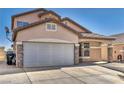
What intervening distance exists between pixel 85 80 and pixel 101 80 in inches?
34.7

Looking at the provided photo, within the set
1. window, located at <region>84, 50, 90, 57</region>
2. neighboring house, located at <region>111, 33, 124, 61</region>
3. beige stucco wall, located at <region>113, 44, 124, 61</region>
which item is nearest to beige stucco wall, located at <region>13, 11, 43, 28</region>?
window, located at <region>84, 50, 90, 57</region>

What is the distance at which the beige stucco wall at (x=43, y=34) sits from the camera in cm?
1323

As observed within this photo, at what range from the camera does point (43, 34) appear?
1374 centimetres

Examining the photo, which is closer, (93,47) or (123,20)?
(123,20)

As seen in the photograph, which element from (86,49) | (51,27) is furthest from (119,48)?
(51,27)

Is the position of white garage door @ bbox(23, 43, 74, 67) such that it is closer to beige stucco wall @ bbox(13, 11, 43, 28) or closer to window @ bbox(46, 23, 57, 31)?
window @ bbox(46, 23, 57, 31)

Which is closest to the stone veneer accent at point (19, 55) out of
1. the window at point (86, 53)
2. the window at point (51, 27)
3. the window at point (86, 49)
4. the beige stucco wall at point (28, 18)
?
the window at point (51, 27)

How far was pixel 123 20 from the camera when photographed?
46.1 ft

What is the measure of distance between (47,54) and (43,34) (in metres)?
1.73

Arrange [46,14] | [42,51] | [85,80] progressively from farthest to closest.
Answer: [46,14] → [42,51] → [85,80]
